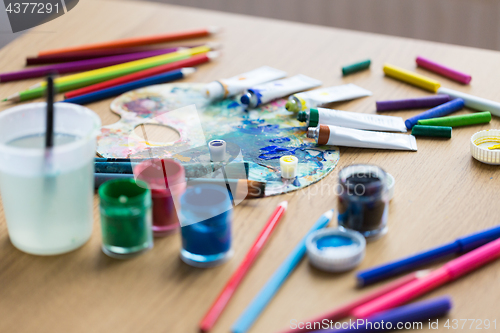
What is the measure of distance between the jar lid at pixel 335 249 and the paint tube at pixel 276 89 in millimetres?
370

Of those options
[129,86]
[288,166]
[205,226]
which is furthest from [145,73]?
[205,226]

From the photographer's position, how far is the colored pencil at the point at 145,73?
918 millimetres

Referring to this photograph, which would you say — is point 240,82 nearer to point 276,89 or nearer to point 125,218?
point 276,89

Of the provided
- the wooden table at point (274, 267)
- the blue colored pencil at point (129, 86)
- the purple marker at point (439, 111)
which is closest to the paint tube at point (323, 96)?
the wooden table at point (274, 267)

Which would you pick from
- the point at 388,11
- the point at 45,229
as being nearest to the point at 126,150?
the point at 45,229

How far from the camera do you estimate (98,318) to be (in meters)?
0.47

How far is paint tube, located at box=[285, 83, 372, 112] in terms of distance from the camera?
858 millimetres

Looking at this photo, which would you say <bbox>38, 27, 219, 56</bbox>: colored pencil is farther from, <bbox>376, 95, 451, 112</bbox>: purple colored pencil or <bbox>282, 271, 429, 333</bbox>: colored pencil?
<bbox>282, 271, 429, 333</bbox>: colored pencil

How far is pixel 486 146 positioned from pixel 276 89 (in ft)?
1.15

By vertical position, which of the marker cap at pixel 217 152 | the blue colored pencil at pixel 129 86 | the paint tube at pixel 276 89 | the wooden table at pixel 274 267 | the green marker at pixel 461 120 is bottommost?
the wooden table at pixel 274 267

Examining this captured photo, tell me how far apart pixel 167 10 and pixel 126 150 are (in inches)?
26.6

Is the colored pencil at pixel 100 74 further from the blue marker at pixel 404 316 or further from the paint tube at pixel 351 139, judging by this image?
the blue marker at pixel 404 316

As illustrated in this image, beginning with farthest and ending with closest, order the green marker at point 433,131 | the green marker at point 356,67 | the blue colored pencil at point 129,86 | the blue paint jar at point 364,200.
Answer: the green marker at point 356,67
the blue colored pencil at point 129,86
the green marker at point 433,131
the blue paint jar at point 364,200

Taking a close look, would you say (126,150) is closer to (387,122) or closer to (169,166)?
(169,166)
